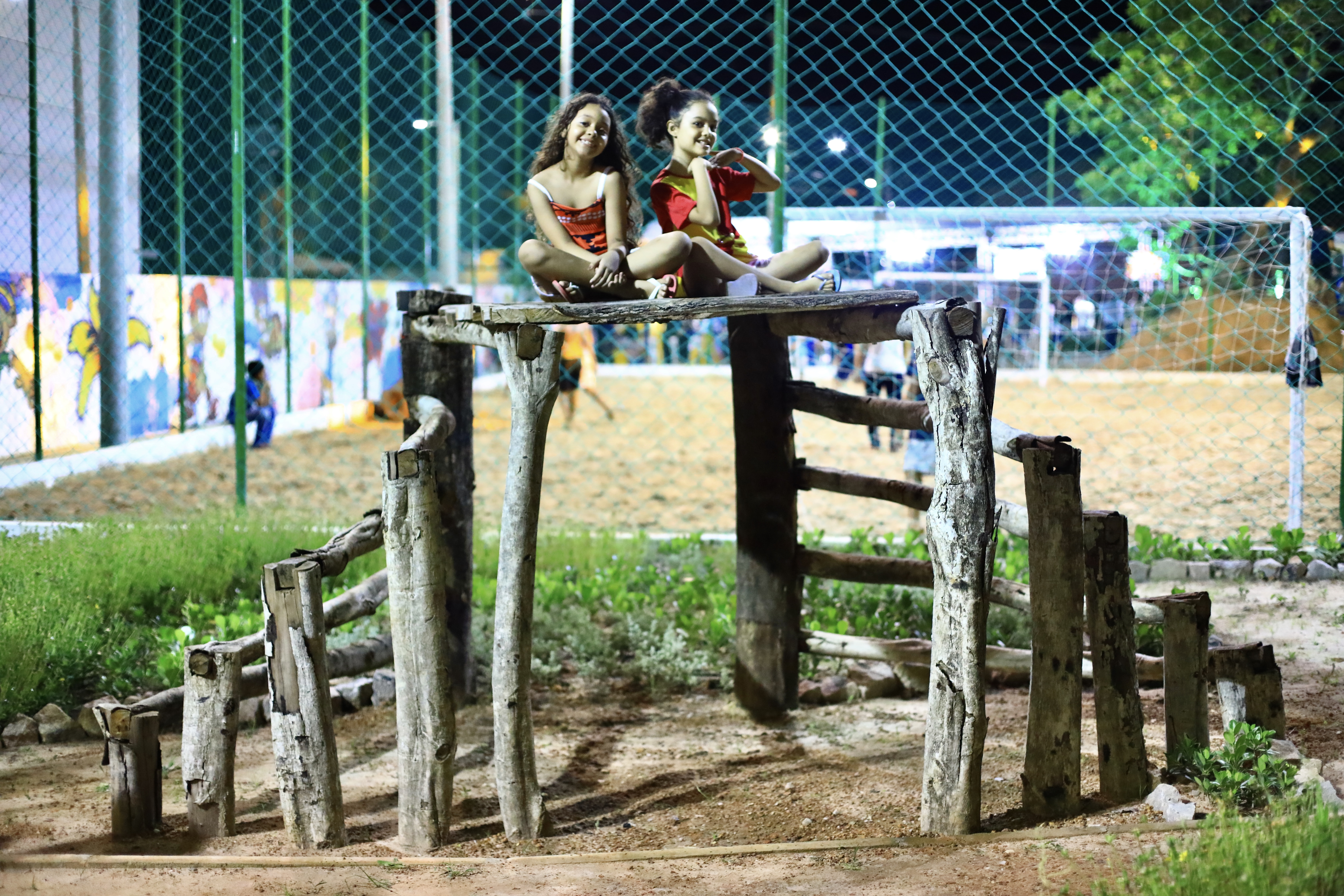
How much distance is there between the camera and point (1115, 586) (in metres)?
→ 3.23

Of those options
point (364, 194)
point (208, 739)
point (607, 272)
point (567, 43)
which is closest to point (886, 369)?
point (567, 43)

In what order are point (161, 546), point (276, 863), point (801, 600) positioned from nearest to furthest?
point (276, 863) < point (801, 600) < point (161, 546)

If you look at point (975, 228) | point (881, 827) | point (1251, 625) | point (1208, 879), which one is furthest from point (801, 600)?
point (975, 228)

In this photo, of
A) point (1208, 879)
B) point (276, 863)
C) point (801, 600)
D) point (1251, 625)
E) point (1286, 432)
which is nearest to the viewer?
point (1208, 879)

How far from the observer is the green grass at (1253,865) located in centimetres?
220

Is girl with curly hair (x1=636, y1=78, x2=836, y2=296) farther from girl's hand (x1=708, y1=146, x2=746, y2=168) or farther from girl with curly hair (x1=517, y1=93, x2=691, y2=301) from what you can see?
girl with curly hair (x1=517, y1=93, x2=691, y2=301)

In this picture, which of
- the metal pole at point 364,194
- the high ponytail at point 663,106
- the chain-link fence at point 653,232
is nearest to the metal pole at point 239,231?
the chain-link fence at point 653,232

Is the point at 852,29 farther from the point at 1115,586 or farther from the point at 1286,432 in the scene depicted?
the point at 1115,586

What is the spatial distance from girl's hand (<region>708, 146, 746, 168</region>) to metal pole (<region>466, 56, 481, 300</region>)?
1099 centimetres

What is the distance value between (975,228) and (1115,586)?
5.83 metres

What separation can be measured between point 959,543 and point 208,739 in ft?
6.81

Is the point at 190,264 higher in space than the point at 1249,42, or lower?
lower

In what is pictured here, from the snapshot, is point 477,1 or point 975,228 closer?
point 477,1

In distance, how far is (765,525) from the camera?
4598mm
